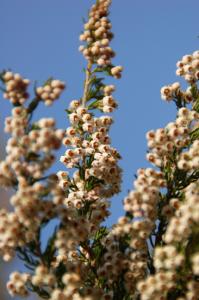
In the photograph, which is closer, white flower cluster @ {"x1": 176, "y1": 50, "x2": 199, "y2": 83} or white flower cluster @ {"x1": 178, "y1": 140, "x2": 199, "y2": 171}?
white flower cluster @ {"x1": 178, "y1": 140, "x2": 199, "y2": 171}

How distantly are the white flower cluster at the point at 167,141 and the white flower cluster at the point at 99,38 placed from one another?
49cm

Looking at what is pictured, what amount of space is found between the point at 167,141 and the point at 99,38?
30.3 inches

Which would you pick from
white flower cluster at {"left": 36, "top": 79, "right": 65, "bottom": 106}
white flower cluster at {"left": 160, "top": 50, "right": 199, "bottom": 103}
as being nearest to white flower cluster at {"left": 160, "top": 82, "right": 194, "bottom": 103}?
white flower cluster at {"left": 160, "top": 50, "right": 199, "bottom": 103}

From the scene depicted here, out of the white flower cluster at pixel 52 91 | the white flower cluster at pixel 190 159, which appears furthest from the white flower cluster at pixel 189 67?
the white flower cluster at pixel 52 91

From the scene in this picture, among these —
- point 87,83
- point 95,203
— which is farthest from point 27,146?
point 87,83

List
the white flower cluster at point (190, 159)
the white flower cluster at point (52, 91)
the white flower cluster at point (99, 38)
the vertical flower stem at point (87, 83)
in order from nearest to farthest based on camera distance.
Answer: the white flower cluster at point (52, 91), the white flower cluster at point (190, 159), the white flower cluster at point (99, 38), the vertical flower stem at point (87, 83)

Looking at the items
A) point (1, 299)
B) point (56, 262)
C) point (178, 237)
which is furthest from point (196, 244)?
point (1, 299)

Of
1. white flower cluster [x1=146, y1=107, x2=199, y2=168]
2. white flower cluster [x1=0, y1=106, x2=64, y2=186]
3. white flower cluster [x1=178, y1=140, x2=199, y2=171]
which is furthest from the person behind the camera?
white flower cluster [x1=146, y1=107, x2=199, y2=168]

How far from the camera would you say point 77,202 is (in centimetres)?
336

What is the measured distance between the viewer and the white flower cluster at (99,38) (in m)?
3.43

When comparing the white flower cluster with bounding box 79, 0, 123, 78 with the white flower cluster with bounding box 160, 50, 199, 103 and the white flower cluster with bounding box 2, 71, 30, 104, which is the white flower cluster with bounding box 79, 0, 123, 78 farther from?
the white flower cluster with bounding box 2, 71, 30, 104

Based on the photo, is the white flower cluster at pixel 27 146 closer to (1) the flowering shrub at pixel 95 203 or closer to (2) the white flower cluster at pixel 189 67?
(1) the flowering shrub at pixel 95 203

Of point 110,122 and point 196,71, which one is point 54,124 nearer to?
point 110,122

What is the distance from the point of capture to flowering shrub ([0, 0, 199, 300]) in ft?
8.47
